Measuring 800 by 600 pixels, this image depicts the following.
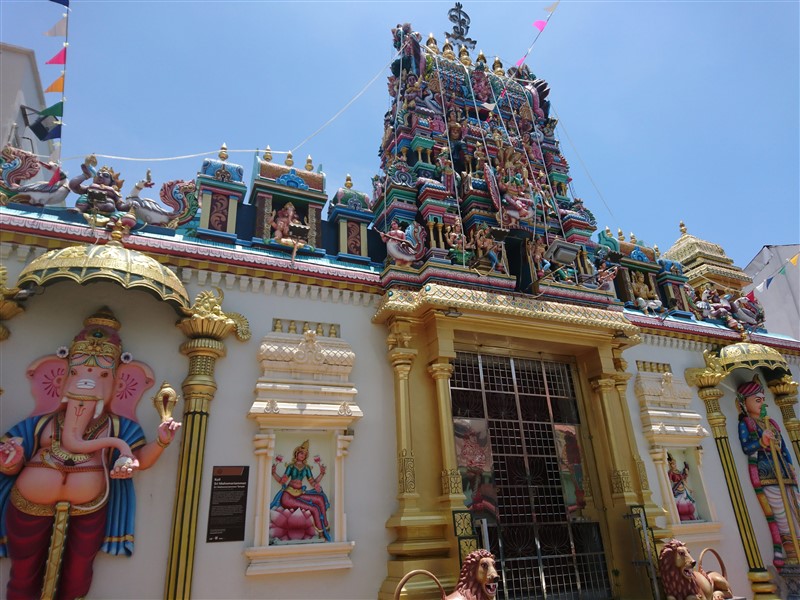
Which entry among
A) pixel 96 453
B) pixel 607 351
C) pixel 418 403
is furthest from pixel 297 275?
pixel 607 351

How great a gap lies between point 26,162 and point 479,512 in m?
8.88

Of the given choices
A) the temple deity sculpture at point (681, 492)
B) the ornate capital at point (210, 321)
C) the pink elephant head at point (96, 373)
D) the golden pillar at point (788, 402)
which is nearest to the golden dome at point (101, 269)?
the ornate capital at point (210, 321)

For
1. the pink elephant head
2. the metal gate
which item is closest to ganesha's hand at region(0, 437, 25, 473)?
the pink elephant head

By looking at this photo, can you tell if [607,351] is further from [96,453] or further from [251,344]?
[96,453]

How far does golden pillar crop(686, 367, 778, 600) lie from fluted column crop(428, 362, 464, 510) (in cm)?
641

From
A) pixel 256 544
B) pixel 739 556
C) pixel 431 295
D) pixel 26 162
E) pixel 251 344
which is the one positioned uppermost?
pixel 26 162

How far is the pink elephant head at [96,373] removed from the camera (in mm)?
6543

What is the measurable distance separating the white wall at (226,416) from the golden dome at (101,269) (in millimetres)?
737

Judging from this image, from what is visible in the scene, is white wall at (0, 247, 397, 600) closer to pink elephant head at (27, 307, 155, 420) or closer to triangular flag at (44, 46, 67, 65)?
pink elephant head at (27, 307, 155, 420)

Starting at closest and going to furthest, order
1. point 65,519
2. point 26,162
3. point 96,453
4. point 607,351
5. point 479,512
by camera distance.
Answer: point 65,519, point 96,453, point 26,162, point 479,512, point 607,351

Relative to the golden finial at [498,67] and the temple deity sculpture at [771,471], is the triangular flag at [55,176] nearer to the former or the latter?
the golden finial at [498,67]

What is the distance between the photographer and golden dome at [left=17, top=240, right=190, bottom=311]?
20.8 feet

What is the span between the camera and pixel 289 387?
25.4 ft

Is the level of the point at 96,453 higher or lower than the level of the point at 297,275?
lower
